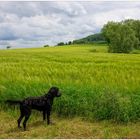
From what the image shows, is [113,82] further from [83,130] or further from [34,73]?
[83,130]

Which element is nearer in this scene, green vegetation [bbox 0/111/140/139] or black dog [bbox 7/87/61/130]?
green vegetation [bbox 0/111/140/139]

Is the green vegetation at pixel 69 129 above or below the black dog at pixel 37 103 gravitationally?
below

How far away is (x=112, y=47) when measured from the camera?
73.6 metres

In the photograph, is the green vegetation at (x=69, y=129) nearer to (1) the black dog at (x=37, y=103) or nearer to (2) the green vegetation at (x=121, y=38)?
(1) the black dog at (x=37, y=103)

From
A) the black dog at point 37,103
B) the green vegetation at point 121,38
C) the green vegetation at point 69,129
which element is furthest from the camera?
the green vegetation at point 121,38

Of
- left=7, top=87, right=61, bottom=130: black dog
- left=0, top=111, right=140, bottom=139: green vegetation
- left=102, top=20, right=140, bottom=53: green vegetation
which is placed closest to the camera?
left=0, top=111, right=140, bottom=139: green vegetation

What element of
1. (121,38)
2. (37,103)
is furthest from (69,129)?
(121,38)

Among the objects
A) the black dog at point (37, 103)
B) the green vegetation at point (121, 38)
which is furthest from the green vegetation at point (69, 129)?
the green vegetation at point (121, 38)

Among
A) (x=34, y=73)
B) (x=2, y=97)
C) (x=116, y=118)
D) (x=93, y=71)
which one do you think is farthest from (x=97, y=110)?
(x=93, y=71)

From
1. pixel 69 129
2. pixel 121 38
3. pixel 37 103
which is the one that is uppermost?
pixel 121 38

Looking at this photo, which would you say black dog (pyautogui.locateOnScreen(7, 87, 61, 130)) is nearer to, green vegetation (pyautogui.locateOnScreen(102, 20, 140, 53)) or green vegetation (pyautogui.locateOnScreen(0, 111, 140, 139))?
green vegetation (pyautogui.locateOnScreen(0, 111, 140, 139))

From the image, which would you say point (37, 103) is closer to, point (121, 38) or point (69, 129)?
point (69, 129)

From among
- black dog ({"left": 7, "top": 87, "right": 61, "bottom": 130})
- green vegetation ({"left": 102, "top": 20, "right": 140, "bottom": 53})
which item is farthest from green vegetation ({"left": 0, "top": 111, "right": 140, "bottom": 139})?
green vegetation ({"left": 102, "top": 20, "right": 140, "bottom": 53})

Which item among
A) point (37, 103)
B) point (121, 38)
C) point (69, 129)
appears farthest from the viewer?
point (121, 38)
